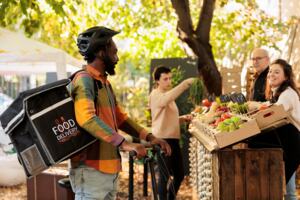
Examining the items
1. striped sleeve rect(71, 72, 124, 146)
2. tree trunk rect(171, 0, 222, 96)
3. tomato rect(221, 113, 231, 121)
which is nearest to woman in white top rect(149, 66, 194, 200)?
tomato rect(221, 113, 231, 121)

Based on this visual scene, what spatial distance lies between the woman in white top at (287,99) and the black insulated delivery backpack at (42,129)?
239cm

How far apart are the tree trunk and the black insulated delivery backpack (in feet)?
22.5

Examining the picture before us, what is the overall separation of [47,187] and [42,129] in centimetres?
401

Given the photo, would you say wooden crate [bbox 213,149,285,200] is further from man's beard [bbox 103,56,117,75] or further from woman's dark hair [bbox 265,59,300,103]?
man's beard [bbox 103,56,117,75]

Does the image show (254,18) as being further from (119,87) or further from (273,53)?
(119,87)

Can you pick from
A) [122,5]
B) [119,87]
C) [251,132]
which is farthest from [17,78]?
[251,132]

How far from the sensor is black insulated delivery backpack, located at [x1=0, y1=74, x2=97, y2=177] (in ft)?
11.7

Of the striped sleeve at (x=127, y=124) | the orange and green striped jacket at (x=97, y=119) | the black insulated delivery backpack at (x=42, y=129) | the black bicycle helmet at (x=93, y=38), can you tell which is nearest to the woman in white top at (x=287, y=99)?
the striped sleeve at (x=127, y=124)

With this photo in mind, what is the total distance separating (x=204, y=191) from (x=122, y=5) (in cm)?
842

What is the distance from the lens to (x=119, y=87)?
20.5 m

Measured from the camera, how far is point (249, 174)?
5.05 meters

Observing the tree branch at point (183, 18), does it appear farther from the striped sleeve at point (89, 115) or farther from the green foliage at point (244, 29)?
the striped sleeve at point (89, 115)

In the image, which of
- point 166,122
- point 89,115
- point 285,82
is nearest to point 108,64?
point 89,115

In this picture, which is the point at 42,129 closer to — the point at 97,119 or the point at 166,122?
the point at 97,119
